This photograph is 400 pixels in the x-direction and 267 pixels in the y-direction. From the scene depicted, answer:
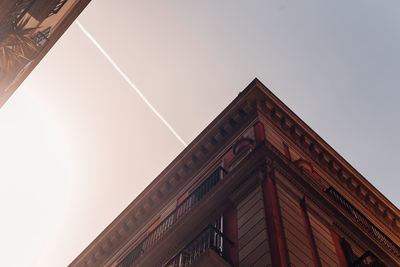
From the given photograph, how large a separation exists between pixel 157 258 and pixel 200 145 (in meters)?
6.50

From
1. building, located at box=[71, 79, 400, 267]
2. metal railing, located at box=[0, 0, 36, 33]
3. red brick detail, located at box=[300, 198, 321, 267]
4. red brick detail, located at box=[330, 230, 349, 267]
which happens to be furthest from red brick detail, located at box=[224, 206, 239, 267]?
metal railing, located at box=[0, 0, 36, 33]

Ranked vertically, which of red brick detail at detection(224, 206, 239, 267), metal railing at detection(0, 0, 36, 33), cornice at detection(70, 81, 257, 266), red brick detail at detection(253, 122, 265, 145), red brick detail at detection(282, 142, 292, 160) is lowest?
red brick detail at detection(224, 206, 239, 267)

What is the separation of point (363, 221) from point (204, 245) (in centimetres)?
885

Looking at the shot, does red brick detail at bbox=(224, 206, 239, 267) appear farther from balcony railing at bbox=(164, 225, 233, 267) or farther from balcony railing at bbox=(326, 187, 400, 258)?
balcony railing at bbox=(326, 187, 400, 258)

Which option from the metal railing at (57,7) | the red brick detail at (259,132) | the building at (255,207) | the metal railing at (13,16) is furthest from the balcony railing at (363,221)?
the metal railing at (57,7)

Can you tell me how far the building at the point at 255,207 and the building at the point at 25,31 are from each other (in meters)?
8.79

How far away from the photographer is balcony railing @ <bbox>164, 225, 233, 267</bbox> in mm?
12927

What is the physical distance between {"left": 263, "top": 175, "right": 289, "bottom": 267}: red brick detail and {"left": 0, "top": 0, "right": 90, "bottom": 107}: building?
1130cm

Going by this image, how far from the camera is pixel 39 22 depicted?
19.1m

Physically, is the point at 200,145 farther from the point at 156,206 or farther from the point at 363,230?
the point at 363,230

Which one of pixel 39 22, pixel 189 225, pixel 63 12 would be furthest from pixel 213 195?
pixel 63 12

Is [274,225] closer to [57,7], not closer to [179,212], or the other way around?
[179,212]

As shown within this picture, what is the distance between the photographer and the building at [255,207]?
12438 mm

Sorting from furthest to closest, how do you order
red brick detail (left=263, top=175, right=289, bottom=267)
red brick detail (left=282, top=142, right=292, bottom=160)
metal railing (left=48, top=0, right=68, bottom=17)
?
metal railing (left=48, top=0, right=68, bottom=17)
red brick detail (left=282, top=142, right=292, bottom=160)
red brick detail (left=263, top=175, right=289, bottom=267)
